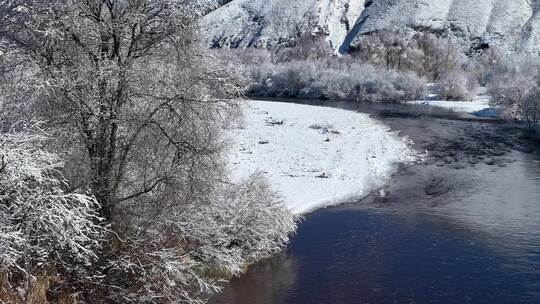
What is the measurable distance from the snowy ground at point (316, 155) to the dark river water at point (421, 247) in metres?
1.58

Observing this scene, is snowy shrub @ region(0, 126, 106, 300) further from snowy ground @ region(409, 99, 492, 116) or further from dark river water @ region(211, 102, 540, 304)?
snowy ground @ region(409, 99, 492, 116)

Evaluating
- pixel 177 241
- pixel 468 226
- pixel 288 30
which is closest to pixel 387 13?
pixel 288 30

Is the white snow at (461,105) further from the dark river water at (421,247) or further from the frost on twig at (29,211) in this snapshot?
the frost on twig at (29,211)

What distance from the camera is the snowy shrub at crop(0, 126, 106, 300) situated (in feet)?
27.8

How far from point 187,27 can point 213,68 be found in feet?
3.63

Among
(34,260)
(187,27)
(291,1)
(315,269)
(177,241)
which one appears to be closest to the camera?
(34,260)

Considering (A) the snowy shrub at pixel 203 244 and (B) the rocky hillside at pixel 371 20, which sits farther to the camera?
(B) the rocky hillside at pixel 371 20

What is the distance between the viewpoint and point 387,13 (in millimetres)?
142375

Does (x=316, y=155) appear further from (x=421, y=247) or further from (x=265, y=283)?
(x=265, y=283)

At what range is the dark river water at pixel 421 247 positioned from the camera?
14977mm

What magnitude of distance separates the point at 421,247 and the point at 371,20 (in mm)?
131562

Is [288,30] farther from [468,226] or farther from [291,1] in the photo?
[468,226]

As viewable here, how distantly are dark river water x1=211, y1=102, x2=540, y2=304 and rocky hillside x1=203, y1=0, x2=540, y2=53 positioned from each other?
97.6m

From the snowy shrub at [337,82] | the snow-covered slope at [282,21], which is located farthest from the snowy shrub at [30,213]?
the snow-covered slope at [282,21]
